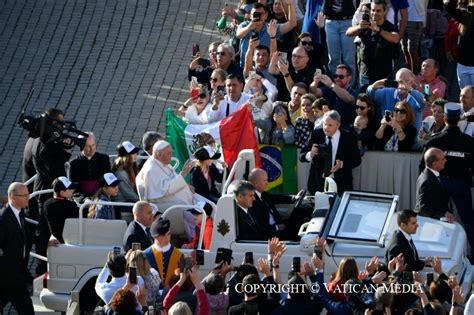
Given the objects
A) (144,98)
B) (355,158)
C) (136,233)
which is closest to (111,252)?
(136,233)

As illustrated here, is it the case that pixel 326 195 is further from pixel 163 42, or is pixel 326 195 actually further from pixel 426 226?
pixel 163 42

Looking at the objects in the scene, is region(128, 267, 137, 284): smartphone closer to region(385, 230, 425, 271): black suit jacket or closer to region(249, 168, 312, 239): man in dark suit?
region(249, 168, 312, 239): man in dark suit

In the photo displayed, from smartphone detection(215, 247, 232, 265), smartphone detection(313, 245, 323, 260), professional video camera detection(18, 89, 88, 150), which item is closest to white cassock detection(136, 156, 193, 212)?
professional video camera detection(18, 89, 88, 150)

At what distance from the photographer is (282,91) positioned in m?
26.1

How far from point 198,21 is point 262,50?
4.38 metres

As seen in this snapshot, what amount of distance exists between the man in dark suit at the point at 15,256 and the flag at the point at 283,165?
3.68m

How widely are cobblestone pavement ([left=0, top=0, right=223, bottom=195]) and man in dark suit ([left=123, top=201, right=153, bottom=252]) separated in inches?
199

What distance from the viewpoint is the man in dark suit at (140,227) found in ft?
70.8

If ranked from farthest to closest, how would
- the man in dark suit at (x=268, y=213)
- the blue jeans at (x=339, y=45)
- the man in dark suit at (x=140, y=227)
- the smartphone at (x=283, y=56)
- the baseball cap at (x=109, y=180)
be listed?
the blue jeans at (x=339, y=45), the smartphone at (x=283, y=56), the baseball cap at (x=109, y=180), the man in dark suit at (x=268, y=213), the man in dark suit at (x=140, y=227)

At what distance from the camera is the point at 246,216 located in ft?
71.7

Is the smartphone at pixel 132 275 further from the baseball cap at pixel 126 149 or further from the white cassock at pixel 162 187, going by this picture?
the baseball cap at pixel 126 149

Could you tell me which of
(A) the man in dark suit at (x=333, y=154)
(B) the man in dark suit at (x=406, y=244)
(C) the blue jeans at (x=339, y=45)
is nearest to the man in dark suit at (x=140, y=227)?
(B) the man in dark suit at (x=406, y=244)

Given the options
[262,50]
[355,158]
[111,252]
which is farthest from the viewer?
[262,50]

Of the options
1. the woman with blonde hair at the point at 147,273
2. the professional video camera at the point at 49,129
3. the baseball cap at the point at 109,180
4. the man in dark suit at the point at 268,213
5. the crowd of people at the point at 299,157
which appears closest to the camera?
the crowd of people at the point at 299,157
